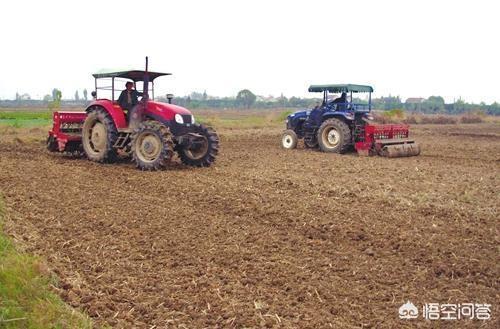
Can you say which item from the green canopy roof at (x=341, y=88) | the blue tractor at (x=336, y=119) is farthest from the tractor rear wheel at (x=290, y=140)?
the green canopy roof at (x=341, y=88)

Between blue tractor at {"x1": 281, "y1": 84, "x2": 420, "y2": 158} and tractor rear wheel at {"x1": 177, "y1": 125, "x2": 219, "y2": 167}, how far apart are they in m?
5.32

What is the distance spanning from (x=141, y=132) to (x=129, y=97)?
1.17 m

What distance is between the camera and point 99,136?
43.2ft

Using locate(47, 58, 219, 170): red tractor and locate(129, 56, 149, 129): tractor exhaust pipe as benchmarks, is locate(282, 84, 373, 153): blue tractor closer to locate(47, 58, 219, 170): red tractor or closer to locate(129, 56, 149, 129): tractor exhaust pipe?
locate(47, 58, 219, 170): red tractor

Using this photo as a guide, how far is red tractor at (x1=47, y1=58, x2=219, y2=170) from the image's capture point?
11984 millimetres

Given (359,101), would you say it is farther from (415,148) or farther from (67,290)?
(67,290)

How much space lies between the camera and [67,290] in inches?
204

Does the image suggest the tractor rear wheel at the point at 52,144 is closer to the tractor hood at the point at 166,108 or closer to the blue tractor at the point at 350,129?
the tractor hood at the point at 166,108

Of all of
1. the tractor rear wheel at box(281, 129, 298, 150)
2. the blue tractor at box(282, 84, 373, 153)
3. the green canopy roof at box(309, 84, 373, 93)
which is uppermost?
the green canopy roof at box(309, 84, 373, 93)

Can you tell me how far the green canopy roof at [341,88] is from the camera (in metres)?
16.8

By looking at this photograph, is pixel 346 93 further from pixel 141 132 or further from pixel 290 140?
pixel 141 132

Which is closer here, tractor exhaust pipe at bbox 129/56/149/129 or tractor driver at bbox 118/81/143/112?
tractor exhaust pipe at bbox 129/56/149/129

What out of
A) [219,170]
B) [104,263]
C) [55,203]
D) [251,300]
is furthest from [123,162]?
[251,300]

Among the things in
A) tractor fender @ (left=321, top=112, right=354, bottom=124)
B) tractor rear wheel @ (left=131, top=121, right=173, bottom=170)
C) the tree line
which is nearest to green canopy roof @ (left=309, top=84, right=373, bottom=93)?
tractor fender @ (left=321, top=112, right=354, bottom=124)
